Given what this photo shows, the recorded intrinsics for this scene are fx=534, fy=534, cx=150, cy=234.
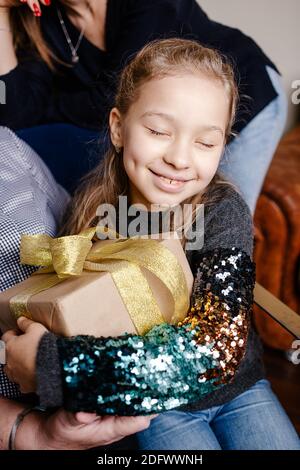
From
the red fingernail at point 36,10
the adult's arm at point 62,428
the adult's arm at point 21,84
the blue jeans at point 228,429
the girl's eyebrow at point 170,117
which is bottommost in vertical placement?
the blue jeans at point 228,429

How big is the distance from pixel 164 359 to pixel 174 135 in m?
0.38

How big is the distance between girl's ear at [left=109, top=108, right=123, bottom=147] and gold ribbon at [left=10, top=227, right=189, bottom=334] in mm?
282

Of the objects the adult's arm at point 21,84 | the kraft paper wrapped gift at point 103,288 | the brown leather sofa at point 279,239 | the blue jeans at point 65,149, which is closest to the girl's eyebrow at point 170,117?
the kraft paper wrapped gift at point 103,288

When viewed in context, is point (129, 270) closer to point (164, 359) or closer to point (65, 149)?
point (164, 359)

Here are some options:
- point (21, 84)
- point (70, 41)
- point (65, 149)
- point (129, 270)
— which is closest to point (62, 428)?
point (129, 270)

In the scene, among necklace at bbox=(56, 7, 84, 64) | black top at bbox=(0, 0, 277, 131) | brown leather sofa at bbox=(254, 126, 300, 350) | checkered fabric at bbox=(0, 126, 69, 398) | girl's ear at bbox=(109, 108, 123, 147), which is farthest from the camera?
brown leather sofa at bbox=(254, 126, 300, 350)

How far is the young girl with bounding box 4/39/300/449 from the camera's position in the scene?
27.8 inches

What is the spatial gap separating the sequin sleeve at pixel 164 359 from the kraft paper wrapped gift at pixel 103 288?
0.03m

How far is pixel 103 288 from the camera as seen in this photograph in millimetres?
727

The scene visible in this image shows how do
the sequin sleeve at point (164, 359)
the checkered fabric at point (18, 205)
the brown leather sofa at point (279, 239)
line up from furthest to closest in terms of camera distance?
1. the brown leather sofa at point (279, 239)
2. the checkered fabric at point (18, 205)
3. the sequin sleeve at point (164, 359)

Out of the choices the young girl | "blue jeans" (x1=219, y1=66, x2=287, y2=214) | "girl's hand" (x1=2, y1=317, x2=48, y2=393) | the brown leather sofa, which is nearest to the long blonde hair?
the young girl

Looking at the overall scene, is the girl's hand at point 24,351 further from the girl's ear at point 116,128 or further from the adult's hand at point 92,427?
the girl's ear at point 116,128

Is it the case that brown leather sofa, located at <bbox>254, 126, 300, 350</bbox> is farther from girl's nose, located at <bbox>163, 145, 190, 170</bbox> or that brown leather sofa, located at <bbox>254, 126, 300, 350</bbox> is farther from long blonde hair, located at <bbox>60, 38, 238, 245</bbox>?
girl's nose, located at <bbox>163, 145, 190, 170</bbox>

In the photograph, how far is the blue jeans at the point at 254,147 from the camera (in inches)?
50.6
